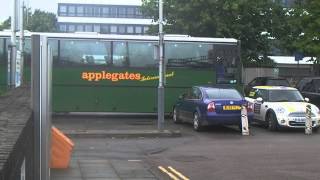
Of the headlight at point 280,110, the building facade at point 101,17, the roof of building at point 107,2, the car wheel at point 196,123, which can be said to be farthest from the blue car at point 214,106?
the roof of building at point 107,2

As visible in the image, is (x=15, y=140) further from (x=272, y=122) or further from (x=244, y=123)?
(x=272, y=122)

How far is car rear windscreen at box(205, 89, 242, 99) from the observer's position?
21062mm

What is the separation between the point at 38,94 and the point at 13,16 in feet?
56.1

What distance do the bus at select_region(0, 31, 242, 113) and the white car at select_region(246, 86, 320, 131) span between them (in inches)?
108

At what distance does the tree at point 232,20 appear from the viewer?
119ft

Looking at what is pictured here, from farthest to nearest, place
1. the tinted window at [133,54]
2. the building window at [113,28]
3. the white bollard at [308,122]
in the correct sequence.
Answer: the building window at [113,28], the tinted window at [133,54], the white bollard at [308,122]

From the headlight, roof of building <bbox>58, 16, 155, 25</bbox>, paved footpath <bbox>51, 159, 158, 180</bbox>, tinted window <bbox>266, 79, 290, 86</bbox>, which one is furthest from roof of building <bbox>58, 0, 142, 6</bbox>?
paved footpath <bbox>51, 159, 158, 180</bbox>

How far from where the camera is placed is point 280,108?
2127cm

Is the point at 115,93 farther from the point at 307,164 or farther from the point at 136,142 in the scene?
the point at 307,164

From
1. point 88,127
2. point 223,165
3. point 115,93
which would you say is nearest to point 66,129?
point 88,127

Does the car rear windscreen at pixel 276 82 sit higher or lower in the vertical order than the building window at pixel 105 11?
lower

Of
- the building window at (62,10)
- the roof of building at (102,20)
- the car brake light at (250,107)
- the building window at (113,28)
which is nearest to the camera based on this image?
the car brake light at (250,107)

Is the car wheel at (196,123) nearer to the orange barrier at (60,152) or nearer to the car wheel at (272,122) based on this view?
the car wheel at (272,122)

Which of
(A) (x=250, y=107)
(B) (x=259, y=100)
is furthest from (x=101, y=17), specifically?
(B) (x=259, y=100)
